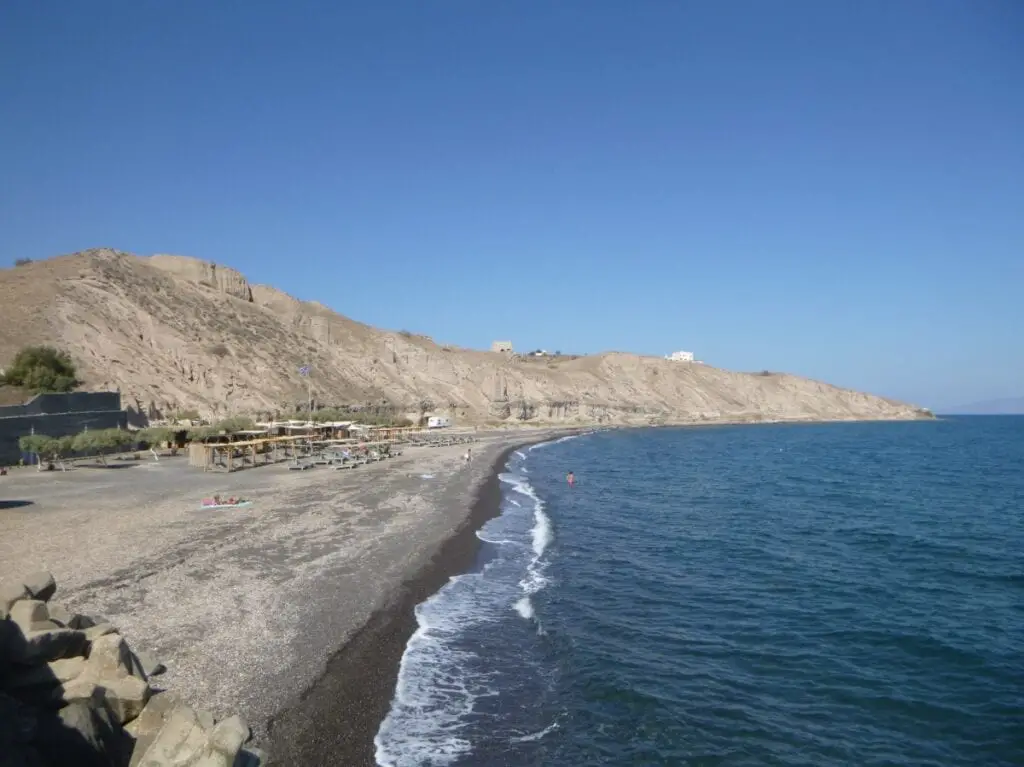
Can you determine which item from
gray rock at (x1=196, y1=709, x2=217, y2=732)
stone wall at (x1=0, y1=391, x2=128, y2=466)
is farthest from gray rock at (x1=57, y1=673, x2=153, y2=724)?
stone wall at (x1=0, y1=391, x2=128, y2=466)

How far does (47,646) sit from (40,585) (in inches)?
55.4

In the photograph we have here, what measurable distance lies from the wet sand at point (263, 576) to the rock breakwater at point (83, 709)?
1306mm

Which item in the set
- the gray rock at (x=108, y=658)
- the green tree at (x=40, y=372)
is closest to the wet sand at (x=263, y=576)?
the gray rock at (x=108, y=658)

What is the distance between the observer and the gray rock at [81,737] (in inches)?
243

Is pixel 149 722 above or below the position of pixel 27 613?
below

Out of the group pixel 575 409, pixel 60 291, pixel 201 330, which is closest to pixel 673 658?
pixel 60 291

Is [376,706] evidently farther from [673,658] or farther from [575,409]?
[575,409]

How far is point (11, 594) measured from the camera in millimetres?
7887

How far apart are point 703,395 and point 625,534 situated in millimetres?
132856

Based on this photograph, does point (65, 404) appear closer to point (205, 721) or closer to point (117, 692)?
point (117, 692)

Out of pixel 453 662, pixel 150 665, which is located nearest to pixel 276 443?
pixel 453 662

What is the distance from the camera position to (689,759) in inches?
351

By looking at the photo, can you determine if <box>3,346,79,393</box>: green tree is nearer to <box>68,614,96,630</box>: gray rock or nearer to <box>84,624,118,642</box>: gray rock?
<box>68,614,96,630</box>: gray rock

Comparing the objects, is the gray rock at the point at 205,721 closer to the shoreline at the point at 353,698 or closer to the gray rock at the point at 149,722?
the gray rock at the point at 149,722
